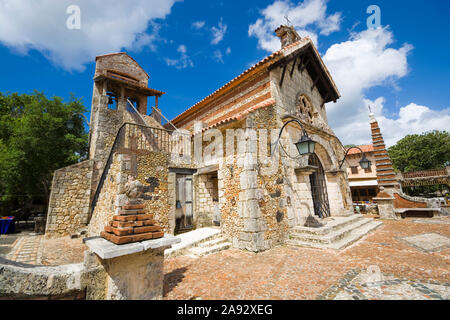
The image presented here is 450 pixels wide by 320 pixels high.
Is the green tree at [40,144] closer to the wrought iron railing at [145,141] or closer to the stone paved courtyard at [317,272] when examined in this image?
the wrought iron railing at [145,141]

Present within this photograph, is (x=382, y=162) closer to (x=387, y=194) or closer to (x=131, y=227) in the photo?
(x=387, y=194)

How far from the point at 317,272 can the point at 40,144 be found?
48.8 feet

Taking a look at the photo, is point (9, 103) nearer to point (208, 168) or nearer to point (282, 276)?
point (208, 168)

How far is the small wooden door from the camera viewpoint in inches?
302

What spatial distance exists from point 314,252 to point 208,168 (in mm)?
4548

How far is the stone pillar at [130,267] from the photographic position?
214 cm

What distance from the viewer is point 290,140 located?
737 centimetres

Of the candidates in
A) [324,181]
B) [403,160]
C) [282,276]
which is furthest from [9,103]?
[403,160]

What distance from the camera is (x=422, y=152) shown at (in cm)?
2794

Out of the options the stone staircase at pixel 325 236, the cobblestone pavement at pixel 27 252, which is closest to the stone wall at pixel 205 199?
the stone staircase at pixel 325 236

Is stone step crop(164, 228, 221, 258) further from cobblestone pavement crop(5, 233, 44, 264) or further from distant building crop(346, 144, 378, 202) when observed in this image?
distant building crop(346, 144, 378, 202)

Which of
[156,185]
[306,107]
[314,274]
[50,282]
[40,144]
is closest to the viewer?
[50,282]

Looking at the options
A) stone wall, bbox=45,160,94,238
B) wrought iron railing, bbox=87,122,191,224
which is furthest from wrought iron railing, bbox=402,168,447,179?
stone wall, bbox=45,160,94,238

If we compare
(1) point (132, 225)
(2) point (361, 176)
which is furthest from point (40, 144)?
(2) point (361, 176)
